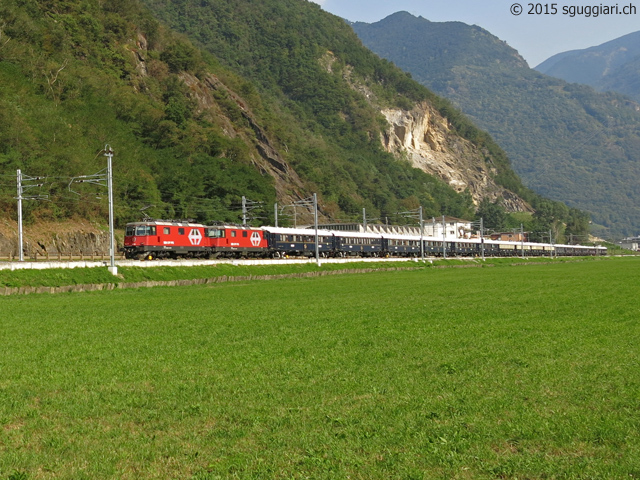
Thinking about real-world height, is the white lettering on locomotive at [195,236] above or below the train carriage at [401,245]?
above

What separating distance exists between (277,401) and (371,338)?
6.05 meters

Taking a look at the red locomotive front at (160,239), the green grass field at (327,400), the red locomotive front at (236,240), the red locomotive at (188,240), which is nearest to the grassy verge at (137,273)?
the red locomotive front at (160,239)

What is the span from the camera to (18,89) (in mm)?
73812

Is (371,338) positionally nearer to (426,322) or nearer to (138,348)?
(426,322)

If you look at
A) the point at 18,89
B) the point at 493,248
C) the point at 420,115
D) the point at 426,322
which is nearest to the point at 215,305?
the point at 426,322

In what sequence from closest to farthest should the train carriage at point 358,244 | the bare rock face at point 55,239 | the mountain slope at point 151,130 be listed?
the bare rock face at point 55,239, the mountain slope at point 151,130, the train carriage at point 358,244

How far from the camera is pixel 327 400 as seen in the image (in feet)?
30.8

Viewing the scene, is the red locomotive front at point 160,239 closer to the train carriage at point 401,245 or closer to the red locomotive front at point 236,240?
the red locomotive front at point 236,240

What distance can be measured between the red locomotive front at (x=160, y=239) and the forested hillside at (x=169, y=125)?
6.87 metres

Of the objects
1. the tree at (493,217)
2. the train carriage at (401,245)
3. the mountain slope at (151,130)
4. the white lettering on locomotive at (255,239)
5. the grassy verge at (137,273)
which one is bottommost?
the grassy verge at (137,273)

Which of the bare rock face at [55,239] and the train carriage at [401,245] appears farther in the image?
the train carriage at [401,245]

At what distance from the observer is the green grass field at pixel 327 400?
695cm

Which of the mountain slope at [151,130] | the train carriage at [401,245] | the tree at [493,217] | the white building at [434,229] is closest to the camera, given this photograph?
the mountain slope at [151,130]

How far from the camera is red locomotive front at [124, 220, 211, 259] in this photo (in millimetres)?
50906
